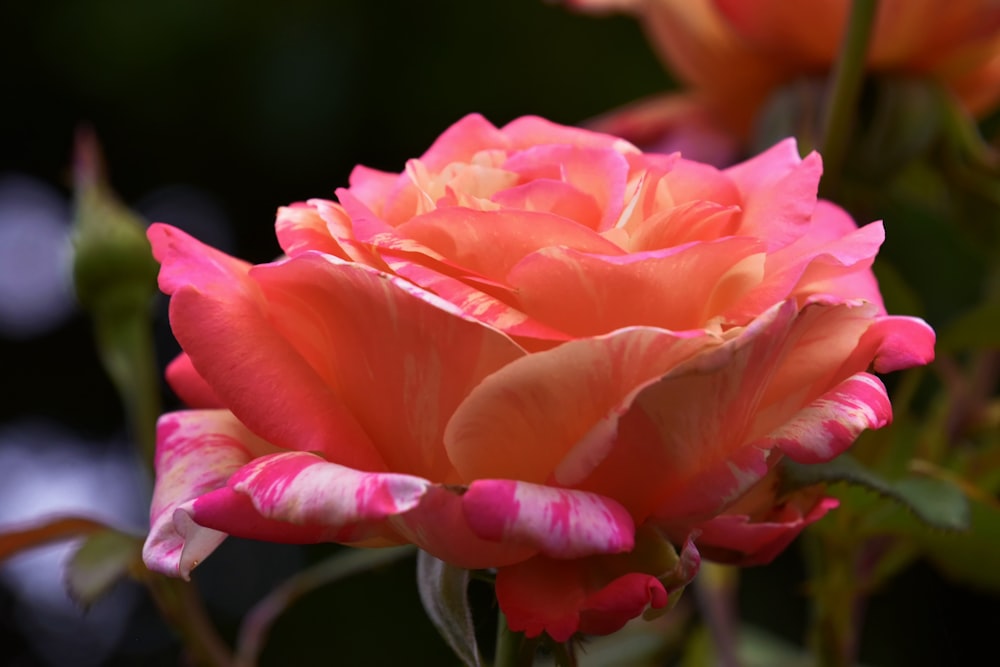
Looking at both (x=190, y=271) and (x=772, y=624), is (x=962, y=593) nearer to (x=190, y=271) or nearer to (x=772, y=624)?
(x=772, y=624)

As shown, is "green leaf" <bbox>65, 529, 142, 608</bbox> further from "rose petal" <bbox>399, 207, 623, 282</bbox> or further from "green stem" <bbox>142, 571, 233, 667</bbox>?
"rose petal" <bbox>399, 207, 623, 282</bbox>

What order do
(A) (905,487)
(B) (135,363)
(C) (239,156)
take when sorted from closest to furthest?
(A) (905,487)
(B) (135,363)
(C) (239,156)

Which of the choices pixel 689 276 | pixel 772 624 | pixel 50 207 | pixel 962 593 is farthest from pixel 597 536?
pixel 50 207

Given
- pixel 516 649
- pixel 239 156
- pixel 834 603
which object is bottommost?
pixel 239 156

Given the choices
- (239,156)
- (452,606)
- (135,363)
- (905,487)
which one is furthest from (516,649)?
(239,156)

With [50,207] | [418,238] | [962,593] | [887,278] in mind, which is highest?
[418,238]

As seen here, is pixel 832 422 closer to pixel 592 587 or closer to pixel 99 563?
pixel 592 587
